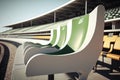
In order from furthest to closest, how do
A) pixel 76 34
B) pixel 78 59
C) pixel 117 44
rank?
1. pixel 117 44
2. pixel 76 34
3. pixel 78 59

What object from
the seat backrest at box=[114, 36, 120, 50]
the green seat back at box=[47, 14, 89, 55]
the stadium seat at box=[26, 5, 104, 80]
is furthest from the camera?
the seat backrest at box=[114, 36, 120, 50]

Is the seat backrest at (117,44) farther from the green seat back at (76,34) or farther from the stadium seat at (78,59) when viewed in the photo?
the stadium seat at (78,59)

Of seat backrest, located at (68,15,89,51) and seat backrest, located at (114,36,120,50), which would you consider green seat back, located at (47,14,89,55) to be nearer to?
seat backrest, located at (68,15,89,51)

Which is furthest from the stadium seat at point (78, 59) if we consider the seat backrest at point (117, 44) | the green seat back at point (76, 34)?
the seat backrest at point (117, 44)

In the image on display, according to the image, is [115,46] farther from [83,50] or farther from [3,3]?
[3,3]

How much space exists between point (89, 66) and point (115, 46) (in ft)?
8.21

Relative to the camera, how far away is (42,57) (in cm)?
120

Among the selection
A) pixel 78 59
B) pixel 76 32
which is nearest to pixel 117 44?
pixel 76 32

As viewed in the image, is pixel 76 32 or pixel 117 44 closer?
pixel 76 32

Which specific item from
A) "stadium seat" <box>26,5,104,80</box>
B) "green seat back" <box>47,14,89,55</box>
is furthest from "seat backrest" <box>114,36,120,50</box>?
"stadium seat" <box>26,5,104,80</box>

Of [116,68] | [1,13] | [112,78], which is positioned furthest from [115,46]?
[1,13]

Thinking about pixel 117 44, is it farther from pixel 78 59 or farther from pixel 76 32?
pixel 78 59

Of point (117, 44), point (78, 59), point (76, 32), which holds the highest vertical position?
point (76, 32)

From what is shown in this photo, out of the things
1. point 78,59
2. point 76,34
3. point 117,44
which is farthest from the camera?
point 117,44
